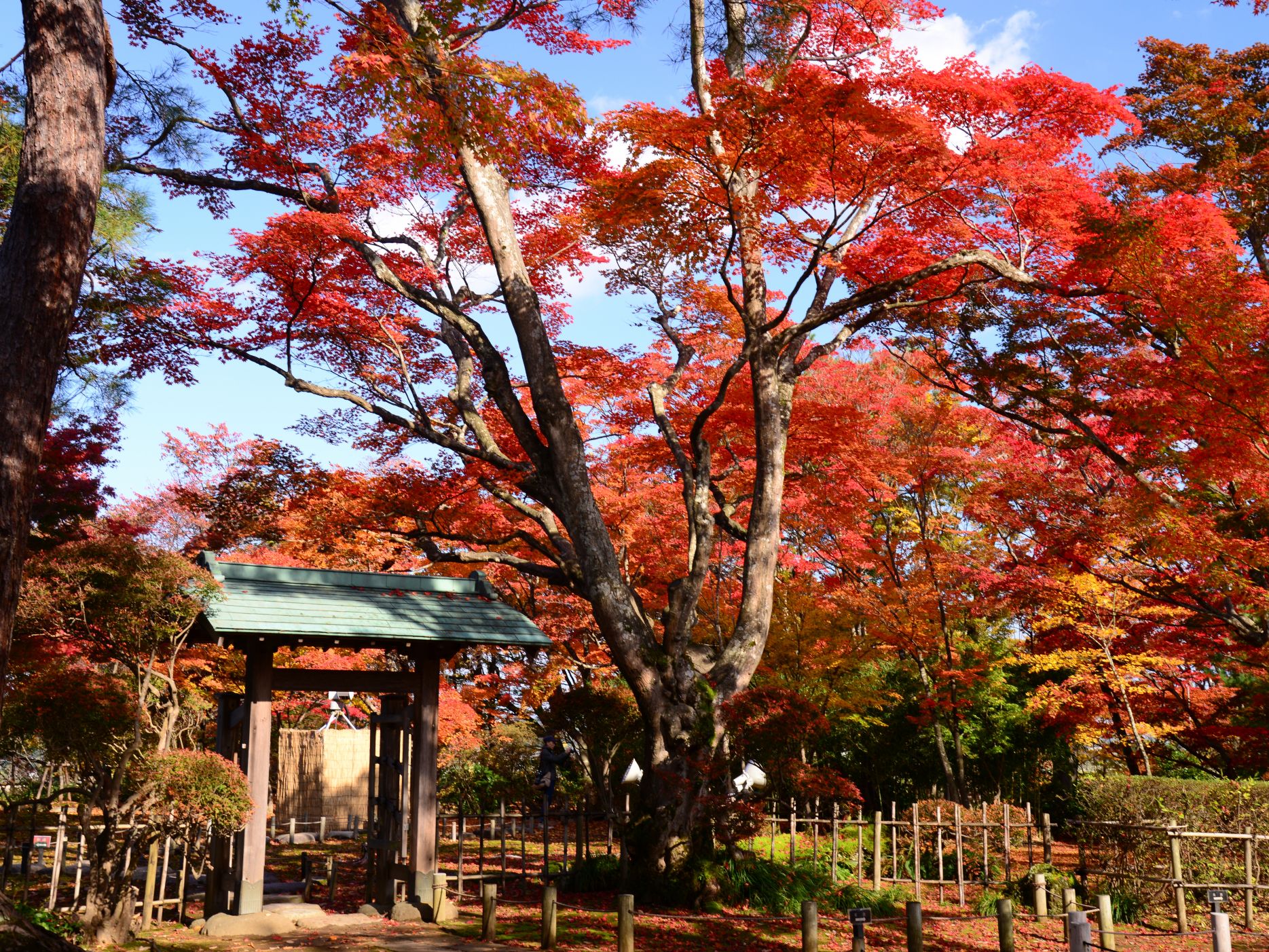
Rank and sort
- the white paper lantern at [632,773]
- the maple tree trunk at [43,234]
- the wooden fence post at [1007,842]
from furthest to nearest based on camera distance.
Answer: the white paper lantern at [632,773]
the wooden fence post at [1007,842]
the maple tree trunk at [43,234]

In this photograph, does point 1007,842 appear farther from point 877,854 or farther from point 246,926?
point 246,926

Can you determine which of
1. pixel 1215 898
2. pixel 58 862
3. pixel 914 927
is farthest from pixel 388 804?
pixel 1215 898

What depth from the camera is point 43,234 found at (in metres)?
5.41

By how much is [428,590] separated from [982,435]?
14.7 m

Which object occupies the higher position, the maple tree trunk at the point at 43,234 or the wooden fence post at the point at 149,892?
the maple tree trunk at the point at 43,234

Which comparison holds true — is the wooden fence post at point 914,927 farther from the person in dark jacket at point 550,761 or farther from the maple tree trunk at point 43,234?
the person in dark jacket at point 550,761

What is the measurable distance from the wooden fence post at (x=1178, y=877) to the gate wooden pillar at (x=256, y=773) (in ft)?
31.9

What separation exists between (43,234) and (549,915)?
6638 mm

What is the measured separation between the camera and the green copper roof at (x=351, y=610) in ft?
31.1

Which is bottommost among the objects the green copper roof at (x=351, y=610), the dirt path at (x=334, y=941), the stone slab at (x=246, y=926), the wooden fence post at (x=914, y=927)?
the dirt path at (x=334, y=941)

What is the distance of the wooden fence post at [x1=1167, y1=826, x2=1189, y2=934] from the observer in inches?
435

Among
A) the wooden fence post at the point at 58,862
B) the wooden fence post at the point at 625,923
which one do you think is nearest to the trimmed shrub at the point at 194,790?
the wooden fence post at the point at 58,862

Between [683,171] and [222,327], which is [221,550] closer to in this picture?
[222,327]

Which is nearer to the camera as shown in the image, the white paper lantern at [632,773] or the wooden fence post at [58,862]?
the wooden fence post at [58,862]
